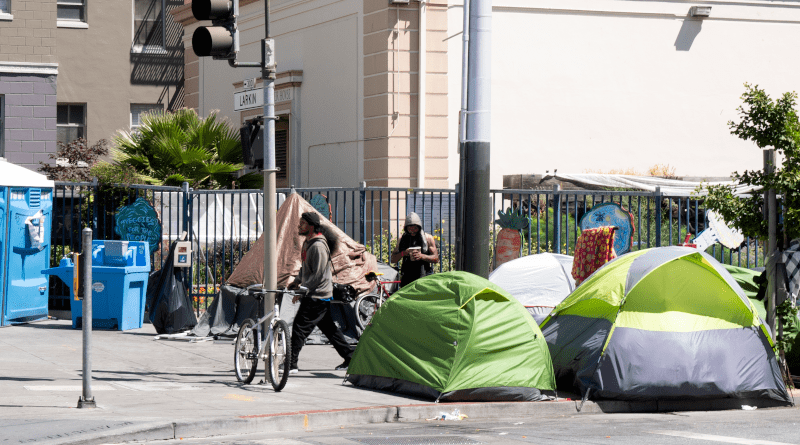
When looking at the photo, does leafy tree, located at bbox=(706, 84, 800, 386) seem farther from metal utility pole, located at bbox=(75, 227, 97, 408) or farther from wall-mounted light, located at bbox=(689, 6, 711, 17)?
wall-mounted light, located at bbox=(689, 6, 711, 17)

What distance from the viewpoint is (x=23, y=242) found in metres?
15.0

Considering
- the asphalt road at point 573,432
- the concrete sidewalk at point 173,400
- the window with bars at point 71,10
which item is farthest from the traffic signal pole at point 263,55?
the window with bars at point 71,10

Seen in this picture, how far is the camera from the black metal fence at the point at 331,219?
1521 cm

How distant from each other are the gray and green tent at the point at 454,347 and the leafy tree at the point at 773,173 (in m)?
2.85

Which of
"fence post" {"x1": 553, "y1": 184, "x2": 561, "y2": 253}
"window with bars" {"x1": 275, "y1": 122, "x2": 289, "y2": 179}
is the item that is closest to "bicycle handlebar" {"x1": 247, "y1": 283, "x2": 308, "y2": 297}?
"fence post" {"x1": 553, "y1": 184, "x2": 561, "y2": 253}

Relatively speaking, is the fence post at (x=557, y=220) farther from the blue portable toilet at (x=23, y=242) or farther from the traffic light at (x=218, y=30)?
the blue portable toilet at (x=23, y=242)

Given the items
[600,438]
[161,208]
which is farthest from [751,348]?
[161,208]

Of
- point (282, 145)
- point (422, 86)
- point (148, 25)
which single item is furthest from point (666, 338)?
point (148, 25)

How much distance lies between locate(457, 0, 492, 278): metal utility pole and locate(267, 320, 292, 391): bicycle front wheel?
2.15m

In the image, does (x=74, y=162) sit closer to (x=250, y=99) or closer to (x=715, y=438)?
(x=250, y=99)

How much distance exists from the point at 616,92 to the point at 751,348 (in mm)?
10987

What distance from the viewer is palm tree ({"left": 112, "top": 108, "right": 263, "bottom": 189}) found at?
1939cm

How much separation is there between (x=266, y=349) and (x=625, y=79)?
12.5 metres

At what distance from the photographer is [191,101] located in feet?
82.5
